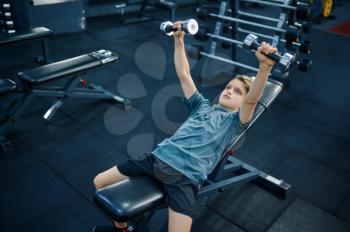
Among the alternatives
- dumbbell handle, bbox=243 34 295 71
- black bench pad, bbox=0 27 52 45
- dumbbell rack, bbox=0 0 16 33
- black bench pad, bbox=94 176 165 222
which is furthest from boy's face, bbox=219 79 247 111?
dumbbell rack, bbox=0 0 16 33

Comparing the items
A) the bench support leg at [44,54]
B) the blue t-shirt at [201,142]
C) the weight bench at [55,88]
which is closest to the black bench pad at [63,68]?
the weight bench at [55,88]

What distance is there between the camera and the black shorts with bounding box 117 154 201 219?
4.67 ft

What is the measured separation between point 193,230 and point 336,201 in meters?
0.91

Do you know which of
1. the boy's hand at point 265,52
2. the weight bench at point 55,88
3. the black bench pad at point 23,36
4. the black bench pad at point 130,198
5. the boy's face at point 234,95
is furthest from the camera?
the black bench pad at point 23,36

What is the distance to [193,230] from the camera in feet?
5.92

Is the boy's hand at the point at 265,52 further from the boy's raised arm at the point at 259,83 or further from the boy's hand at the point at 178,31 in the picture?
the boy's hand at the point at 178,31

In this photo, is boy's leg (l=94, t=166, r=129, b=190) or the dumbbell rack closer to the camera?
boy's leg (l=94, t=166, r=129, b=190)

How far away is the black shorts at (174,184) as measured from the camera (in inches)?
56.1

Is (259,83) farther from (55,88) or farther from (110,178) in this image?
(55,88)

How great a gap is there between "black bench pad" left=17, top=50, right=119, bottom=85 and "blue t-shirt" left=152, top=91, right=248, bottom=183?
1238 mm

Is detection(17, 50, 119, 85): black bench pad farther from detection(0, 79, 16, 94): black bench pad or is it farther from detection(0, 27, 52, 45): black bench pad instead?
detection(0, 27, 52, 45): black bench pad

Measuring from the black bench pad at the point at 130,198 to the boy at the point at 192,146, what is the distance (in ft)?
0.23

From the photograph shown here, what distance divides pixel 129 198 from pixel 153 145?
3.83 feet

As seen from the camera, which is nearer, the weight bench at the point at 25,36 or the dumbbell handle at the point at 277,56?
the dumbbell handle at the point at 277,56
